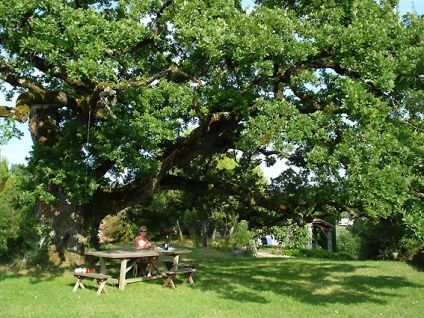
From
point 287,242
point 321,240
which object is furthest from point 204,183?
point 321,240

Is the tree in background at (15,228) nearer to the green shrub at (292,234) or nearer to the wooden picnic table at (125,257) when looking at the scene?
the wooden picnic table at (125,257)

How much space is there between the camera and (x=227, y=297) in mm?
11031

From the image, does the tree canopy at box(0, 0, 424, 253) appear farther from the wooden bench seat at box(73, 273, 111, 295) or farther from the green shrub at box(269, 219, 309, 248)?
the wooden bench seat at box(73, 273, 111, 295)

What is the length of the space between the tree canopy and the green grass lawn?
2.04 metres

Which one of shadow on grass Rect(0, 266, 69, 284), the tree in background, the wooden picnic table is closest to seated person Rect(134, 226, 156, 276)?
the wooden picnic table

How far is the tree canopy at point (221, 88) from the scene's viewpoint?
31.6ft

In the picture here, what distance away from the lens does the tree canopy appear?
9.62 metres

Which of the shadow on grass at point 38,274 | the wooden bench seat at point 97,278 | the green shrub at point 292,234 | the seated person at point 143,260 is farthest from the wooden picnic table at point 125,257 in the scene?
the green shrub at point 292,234

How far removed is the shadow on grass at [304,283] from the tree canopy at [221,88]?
210cm

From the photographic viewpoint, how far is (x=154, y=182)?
14.9 metres

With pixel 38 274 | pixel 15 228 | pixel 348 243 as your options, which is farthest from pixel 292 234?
pixel 348 243

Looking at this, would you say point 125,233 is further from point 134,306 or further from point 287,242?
point 134,306

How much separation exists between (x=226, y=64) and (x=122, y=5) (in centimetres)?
291

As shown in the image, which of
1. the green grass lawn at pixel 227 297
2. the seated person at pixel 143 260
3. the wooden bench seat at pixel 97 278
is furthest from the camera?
the seated person at pixel 143 260
